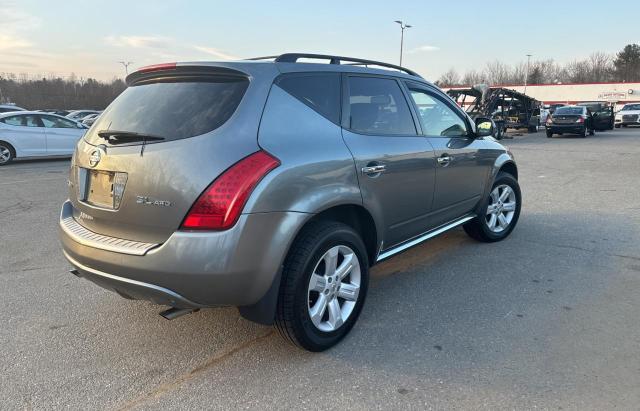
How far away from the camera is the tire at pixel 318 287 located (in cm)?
269

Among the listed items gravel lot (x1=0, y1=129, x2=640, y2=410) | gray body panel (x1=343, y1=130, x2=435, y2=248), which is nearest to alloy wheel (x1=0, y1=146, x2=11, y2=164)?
gravel lot (x1=0, y1=129, x2=640, y2=410)

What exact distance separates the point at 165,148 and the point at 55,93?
73.8 m

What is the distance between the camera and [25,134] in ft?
42.4

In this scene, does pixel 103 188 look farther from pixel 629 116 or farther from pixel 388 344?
pixel 629 116

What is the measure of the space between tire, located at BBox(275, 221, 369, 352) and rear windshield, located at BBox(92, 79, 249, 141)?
0.84 m

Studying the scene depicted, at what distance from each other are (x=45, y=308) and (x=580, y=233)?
18.0 ft

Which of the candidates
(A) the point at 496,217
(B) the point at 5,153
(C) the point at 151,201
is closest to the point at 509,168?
(A) the point at 496,217

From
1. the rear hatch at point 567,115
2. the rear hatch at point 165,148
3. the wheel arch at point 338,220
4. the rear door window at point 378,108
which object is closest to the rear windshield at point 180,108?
the rear hatch at point 165,148

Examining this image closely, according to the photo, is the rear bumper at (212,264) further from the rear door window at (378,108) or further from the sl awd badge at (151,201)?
the rear door window at (378,108)

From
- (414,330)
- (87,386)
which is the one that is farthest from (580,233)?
(87,386)

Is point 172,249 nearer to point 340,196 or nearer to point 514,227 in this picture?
point 340,196

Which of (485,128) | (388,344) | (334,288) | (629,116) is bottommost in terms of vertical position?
(388,344)

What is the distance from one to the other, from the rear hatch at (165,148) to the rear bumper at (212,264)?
5.4 inches

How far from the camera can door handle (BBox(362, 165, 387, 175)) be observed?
3150 millimetres
